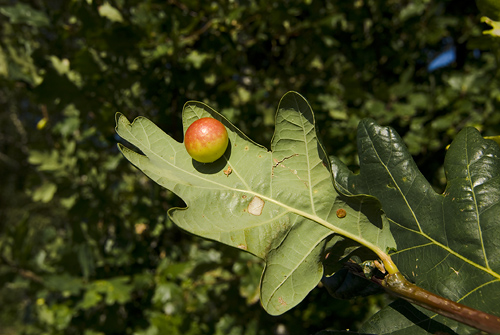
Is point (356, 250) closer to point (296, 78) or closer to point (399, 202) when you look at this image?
point (399, 202)

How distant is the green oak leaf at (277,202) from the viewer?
756mm

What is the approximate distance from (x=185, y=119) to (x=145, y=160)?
0.51ft

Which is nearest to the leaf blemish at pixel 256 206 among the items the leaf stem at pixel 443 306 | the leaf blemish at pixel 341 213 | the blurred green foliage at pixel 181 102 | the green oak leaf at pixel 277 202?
the green oak leaf at pixel 277 202

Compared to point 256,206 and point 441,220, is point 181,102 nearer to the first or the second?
point 256,206

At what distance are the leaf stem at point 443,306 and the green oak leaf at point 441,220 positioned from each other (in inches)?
4.5

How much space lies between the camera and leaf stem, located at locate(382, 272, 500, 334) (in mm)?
584

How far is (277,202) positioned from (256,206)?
0.16 ft

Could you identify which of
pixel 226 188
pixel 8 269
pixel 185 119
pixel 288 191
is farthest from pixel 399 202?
pixel 8 269

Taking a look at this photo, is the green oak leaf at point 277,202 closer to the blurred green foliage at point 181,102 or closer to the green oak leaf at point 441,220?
the green oak leaf at point 441,220

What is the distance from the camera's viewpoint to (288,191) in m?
0.80

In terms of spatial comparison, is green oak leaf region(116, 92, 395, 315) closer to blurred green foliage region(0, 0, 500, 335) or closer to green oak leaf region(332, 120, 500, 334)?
green oak leaf region(332, 120, 500, 334)

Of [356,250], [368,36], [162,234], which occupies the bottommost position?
[162,234]

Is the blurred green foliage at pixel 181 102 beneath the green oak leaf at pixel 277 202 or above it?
beneath

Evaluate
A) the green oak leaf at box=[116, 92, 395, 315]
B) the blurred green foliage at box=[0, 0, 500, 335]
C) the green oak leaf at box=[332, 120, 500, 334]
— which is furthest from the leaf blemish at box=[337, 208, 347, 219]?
the blurred green foliage at box=[0, 0, 500, 335]
